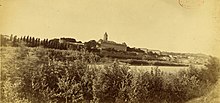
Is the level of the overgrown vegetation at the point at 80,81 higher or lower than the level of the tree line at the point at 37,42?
lower

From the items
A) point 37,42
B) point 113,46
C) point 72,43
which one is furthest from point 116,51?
point 37,42

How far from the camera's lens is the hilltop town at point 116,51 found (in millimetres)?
1150

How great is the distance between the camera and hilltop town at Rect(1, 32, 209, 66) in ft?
3.77

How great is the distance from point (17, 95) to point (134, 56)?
0.38 metres

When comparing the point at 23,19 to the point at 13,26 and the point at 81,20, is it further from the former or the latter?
the point at 81,20

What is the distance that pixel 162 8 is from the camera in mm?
1304

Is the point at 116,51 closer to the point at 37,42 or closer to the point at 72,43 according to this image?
the point at 72,43

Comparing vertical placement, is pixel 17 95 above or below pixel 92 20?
below

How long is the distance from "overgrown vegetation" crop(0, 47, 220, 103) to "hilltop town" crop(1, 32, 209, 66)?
0.02m

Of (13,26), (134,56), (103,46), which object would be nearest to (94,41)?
(103,46)

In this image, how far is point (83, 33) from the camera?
3.96 feet

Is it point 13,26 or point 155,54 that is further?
point 155,54

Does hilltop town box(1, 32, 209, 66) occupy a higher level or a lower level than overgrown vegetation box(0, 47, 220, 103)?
higher

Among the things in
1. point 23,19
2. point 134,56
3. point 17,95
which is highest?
point 23,19
